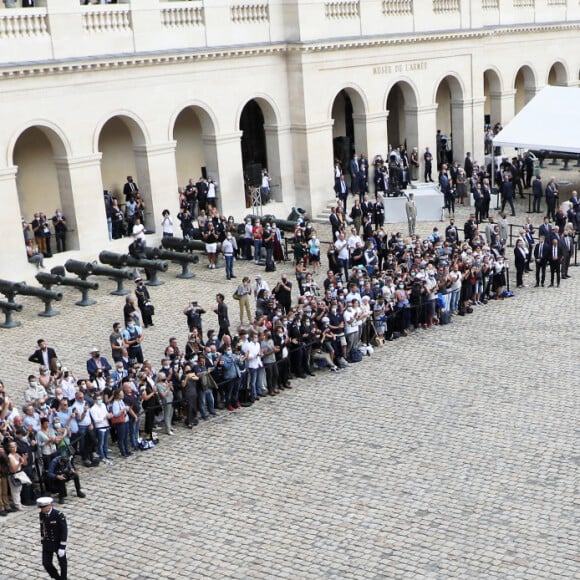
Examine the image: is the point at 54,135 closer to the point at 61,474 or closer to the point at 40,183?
the point at 40,183

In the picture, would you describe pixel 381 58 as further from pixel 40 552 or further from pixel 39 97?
pixel 40 552

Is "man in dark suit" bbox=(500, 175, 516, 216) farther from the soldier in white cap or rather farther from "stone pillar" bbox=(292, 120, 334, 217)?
the soldier in white cap

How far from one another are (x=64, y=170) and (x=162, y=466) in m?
14.2

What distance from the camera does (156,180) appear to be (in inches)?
1261

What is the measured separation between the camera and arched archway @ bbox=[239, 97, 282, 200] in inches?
1377

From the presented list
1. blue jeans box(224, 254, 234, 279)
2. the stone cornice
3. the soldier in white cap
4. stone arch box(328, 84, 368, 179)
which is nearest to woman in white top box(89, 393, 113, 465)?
the soldier in white cap

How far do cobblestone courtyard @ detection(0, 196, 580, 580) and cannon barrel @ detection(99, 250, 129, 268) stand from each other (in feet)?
18.5

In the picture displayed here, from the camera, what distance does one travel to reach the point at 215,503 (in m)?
16.2

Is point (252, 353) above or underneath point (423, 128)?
underneath

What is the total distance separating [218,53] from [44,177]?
6.62 meters

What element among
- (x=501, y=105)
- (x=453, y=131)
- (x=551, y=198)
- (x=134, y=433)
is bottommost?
(x=134, y=433)

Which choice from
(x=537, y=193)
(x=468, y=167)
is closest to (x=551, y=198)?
(x=537, y=193)

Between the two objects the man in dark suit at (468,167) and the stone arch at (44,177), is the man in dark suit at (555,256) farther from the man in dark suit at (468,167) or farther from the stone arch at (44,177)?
the stone arch at (44,177)

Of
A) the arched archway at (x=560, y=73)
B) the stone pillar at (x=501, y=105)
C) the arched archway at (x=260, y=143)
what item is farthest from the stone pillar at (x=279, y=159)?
the arched archway at (x=560, y=73)
